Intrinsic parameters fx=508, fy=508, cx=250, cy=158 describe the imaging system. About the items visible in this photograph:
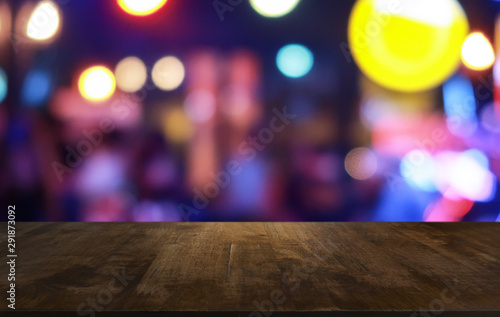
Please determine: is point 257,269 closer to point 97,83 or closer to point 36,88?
point 97,83

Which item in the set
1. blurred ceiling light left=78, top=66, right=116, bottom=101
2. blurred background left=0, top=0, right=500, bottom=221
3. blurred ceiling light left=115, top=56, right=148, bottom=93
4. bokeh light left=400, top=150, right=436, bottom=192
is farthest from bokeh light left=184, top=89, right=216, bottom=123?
bokeh light left=400, top=150, right=436, bottom=192

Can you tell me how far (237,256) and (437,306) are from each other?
0.58 metres

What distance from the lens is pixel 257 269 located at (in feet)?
4.26

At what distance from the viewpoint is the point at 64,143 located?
1941 mm

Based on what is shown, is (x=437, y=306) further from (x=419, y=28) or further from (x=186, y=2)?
(x=186, y=2)

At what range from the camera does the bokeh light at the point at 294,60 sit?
1.96 metres

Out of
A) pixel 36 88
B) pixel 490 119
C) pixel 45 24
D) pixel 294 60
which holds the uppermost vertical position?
pixel 45 24

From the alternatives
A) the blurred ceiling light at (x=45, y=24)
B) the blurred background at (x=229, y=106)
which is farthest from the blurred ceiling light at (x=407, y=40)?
the blurred ceiling light at (x=45, y=24)

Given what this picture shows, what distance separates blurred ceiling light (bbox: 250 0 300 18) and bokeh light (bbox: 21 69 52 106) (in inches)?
33.2

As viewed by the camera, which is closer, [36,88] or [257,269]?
[257,269]

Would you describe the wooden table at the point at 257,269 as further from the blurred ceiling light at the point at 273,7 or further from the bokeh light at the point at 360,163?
the blurred ceiling light at the point at 273,7

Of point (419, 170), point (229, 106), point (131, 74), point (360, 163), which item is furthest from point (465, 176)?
point (131, 74)

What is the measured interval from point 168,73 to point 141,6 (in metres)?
0.27

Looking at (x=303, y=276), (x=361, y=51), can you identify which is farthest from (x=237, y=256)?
(x=361, y=51)
